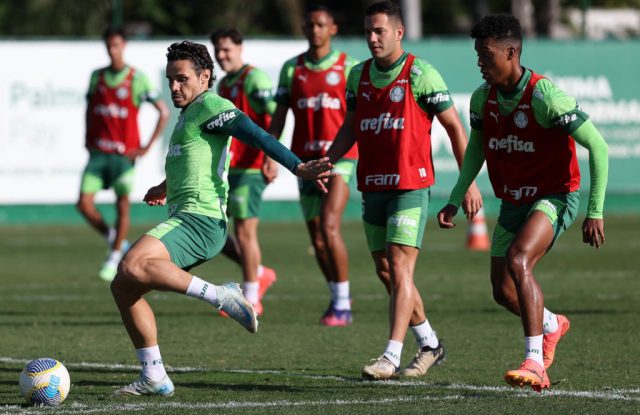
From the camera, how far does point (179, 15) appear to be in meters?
36.4

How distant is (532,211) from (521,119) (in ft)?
1.71

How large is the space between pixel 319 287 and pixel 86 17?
61.2ft

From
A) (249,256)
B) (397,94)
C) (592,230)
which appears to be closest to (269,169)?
(249,256)

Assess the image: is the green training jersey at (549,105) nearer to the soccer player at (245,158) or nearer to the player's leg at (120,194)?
the soccer player at (245,158)

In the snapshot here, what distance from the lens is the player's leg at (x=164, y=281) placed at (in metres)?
7.32

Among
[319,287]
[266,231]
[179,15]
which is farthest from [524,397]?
[179,15]

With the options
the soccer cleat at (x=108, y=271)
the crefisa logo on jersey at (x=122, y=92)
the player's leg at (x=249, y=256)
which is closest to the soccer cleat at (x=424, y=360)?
the player's leg at (x=249, y=256)

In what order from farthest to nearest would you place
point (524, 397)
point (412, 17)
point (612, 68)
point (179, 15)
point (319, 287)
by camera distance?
point (179, 15)
point (412, 17)
point (612, 68)
point (319, 287)
point (524, 397)

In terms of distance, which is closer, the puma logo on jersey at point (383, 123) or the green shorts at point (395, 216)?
the green shorts at point (395, 216)

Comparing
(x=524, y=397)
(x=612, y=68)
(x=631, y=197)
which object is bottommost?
(x=631, y=197)

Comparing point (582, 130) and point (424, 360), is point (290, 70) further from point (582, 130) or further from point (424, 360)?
point (582, 130)

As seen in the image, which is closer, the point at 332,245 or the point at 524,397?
the point at 524,397

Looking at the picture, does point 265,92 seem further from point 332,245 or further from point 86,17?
point 86,17

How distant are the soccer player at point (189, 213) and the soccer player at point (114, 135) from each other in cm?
777
